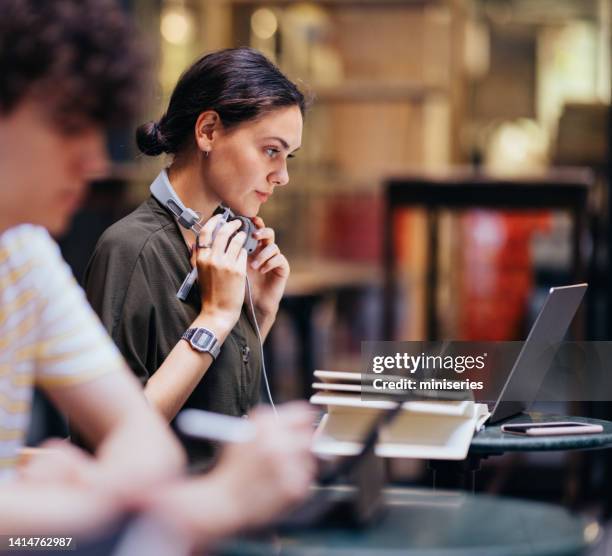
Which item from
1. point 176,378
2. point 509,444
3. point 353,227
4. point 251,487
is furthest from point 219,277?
point 353,227

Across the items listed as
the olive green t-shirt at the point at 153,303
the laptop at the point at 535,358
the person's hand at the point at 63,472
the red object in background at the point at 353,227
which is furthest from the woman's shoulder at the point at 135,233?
the red object in background at the point at 353,227

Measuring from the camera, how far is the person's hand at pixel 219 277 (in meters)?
1.80

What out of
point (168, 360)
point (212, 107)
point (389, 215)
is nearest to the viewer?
point (168, 360)

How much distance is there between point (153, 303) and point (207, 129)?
303 mm

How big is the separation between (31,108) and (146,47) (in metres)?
0.15

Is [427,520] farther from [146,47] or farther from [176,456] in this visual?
[146,47]

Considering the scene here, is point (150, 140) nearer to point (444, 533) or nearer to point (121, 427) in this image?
point (121, 427)

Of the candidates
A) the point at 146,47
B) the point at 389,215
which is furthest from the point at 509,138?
the point at 146,47

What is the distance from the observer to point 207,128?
188 cm

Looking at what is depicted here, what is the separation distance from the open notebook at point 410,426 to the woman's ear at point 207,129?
45 centimetres

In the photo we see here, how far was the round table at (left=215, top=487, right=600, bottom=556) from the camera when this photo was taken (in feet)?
3.52

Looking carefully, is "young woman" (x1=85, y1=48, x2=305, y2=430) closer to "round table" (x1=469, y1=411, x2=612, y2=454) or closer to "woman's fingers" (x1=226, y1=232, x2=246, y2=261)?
"woman's fingers" (x1=226, y1=232, x2=246, y2=261)

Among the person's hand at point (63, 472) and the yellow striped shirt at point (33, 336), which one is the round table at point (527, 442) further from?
the person's hand at point (63, 472)

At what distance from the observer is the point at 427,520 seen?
119 centimetres
